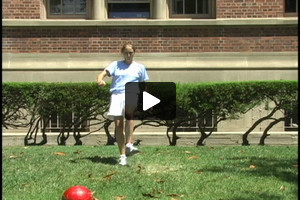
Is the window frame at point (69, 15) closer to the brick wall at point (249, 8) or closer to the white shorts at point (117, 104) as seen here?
the brick wall at point (249, 8)

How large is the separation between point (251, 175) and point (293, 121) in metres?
6.05

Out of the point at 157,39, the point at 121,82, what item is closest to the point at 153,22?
the point at 157,39

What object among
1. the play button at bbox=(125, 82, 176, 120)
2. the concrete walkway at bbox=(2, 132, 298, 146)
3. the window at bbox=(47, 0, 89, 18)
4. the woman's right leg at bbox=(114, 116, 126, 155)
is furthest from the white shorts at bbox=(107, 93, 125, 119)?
the window at bbox=(47, 0, 89, 18)

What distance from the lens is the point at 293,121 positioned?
430 inches

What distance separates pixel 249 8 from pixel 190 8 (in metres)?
1.50

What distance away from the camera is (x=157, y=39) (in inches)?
456

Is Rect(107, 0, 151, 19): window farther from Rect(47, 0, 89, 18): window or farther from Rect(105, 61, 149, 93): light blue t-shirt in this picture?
Rect(105, 61, 149, 93): light blue t-shirt

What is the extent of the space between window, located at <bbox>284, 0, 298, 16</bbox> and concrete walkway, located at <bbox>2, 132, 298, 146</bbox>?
122 inches

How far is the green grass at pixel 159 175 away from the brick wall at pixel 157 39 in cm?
471

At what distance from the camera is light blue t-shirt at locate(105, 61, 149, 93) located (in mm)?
5891

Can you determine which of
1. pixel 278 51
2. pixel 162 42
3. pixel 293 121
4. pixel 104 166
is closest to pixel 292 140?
pixel 293 121

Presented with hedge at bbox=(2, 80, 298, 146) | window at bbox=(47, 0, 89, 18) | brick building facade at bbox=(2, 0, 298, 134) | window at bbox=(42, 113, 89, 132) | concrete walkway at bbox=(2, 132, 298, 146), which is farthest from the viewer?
window at bbox=(47, 0, 89, 18)

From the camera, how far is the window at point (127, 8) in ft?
39.1

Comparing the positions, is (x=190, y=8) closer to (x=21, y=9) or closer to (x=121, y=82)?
(x=21, y=9)
